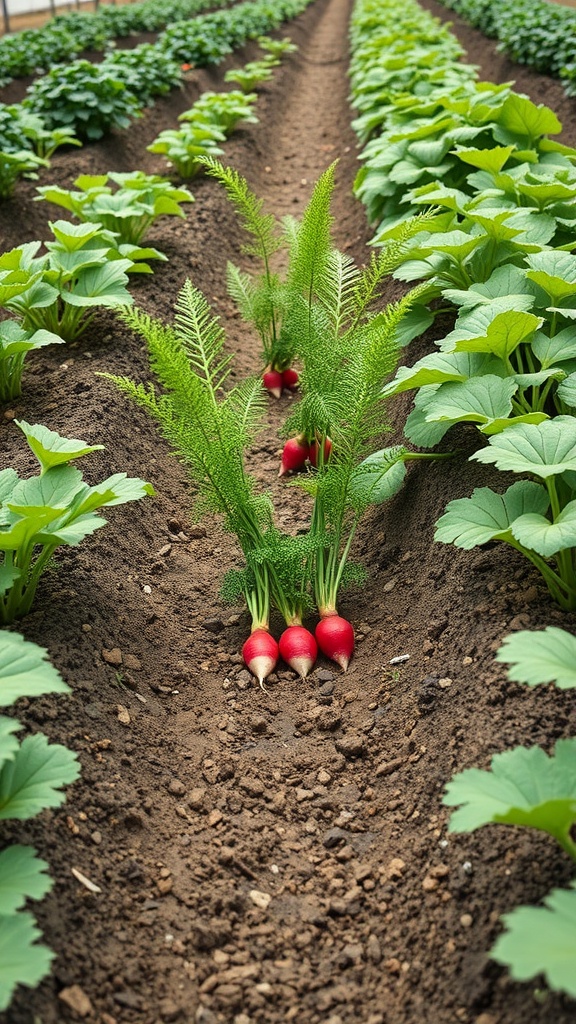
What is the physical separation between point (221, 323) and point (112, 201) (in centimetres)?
92

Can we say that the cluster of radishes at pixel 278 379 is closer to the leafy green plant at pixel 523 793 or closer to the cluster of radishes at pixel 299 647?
the cluster of radishes at pixel 299 647

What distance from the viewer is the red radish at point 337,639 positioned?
8.95 ft

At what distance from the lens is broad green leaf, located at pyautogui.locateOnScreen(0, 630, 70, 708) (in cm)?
168

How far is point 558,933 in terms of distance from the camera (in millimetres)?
1292

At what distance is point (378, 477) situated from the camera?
111 inches

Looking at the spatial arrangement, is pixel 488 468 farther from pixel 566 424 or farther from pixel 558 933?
pixel 558 933

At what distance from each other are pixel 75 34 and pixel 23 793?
1208cm

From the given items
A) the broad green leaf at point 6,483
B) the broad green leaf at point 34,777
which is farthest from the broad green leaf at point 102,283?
the broad green leaf at point 34,777

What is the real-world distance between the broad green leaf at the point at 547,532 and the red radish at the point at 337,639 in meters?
0.80

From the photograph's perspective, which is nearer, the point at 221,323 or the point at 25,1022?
the point at 25,1022

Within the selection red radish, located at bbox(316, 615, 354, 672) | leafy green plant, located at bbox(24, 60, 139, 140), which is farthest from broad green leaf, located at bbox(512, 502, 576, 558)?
leafy green plant, located at bbox(24, 60, 139, 140)

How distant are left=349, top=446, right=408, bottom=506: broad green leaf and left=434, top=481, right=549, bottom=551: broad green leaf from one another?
19.7 inches

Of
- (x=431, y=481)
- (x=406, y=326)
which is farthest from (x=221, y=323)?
(x=431, y=481)

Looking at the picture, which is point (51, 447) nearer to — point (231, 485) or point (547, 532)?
point (231, 485)
